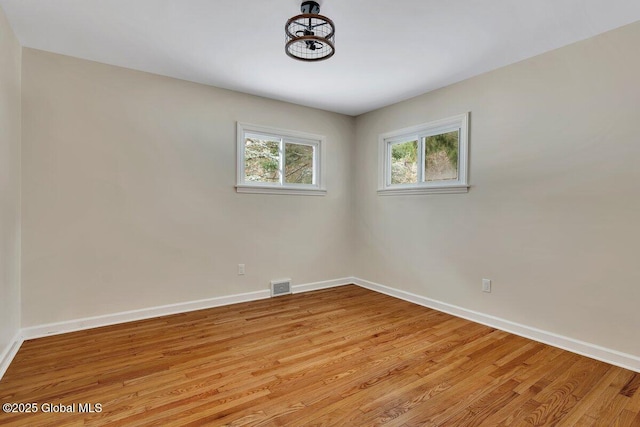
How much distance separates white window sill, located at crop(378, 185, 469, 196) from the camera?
335cm

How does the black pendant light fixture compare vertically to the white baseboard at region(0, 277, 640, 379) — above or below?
above

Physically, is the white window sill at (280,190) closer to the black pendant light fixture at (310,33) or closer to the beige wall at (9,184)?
the black pendant light fixture at (310,33)

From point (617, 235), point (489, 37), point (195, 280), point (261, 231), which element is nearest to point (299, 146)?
point (261, 231)

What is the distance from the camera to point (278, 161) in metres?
4.11

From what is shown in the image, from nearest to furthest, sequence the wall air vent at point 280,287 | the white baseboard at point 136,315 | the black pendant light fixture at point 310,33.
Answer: the black pendant light fixture at point 310,33
the white baseboard at point 136,315
the wall air vent at point 280,287

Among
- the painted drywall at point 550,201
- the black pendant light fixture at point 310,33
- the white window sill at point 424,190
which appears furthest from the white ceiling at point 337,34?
the white window sill at point 424,190

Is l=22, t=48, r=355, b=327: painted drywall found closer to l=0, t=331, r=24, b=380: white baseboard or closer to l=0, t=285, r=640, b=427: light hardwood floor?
l=0, t=331, r=24, b=380: white baseboard

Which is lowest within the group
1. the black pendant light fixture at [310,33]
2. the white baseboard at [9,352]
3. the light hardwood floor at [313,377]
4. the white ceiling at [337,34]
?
the light hardwood floor at [313,377]

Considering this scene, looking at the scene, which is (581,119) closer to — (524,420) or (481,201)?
(481,201)

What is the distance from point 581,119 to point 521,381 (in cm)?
200

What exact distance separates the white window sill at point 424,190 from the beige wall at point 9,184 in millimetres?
3636

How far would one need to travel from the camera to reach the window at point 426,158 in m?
3.38

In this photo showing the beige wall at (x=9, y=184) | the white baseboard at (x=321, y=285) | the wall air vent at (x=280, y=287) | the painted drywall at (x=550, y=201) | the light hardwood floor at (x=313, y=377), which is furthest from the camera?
the white baseboard at (x=321, y=285)

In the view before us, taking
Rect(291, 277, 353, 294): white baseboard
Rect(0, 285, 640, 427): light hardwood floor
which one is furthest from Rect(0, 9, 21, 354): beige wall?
Rect(291, 277, 353, 294): white baseboard
